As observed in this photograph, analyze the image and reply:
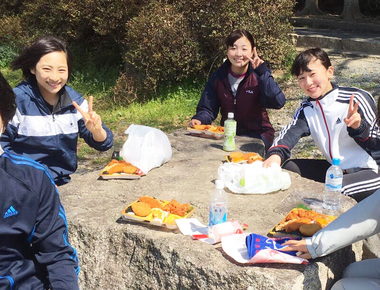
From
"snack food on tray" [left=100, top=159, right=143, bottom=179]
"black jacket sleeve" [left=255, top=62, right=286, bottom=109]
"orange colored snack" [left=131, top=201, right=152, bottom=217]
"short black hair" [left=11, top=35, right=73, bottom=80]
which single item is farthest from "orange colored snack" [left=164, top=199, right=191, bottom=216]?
"black jacket sleeve" [left=255, top=62, right=286, bottom=109]

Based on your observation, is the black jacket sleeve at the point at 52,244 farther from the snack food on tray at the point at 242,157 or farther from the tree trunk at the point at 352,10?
the tree trunk at the point at 352,10

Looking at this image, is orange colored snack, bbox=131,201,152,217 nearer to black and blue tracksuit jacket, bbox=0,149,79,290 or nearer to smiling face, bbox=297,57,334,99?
black and blue tracksuit jacket, bbox=0,149,79,290

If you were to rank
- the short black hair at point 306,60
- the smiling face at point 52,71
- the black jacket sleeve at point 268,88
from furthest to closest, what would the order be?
the black jacket sleeve at point 268,88 < the short black hair at point 306,60 < the smiling face at point 52,71

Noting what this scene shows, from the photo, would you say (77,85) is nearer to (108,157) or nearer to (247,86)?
(108,157)

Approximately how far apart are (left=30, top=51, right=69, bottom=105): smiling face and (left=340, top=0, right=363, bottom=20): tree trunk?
40.0 ft

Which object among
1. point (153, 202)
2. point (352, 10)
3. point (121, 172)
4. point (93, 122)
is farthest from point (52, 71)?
point (352, 10)

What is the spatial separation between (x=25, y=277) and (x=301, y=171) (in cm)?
290

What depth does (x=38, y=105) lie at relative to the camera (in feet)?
12.0

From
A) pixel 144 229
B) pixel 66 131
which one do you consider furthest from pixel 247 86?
pixel 144 229

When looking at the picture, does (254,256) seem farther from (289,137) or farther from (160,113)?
(160,113)

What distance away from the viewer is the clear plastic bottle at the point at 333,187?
339 cm

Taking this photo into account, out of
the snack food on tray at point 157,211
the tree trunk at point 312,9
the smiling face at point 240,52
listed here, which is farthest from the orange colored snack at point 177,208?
the tree trunk at point 312,9

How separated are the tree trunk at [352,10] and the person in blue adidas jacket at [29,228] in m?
13.7

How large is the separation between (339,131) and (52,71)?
2139 millimetres
